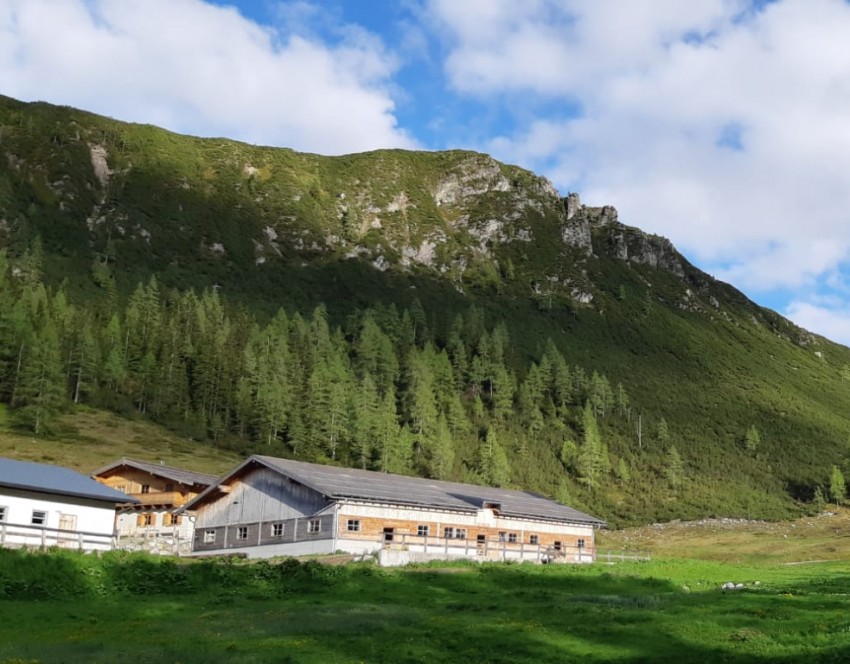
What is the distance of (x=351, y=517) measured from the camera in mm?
56500

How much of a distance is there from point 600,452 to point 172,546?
322ft

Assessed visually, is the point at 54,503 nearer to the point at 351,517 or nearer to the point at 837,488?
the point at 351,517

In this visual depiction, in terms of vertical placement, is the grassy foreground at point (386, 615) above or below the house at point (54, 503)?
below

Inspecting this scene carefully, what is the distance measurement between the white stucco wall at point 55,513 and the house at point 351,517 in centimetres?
911

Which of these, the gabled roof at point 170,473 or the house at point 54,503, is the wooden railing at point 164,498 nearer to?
the gabled roof at point 170,473

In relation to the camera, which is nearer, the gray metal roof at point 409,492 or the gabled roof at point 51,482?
the gabled roof at point 51,482

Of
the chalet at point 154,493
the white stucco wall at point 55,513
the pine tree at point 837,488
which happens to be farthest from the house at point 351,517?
the pine tree at point 837,488

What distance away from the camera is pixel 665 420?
570ft

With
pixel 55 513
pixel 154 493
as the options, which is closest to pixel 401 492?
pixel 55 513

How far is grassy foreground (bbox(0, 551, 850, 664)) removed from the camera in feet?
73.6

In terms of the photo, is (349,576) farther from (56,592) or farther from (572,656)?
(572,656)

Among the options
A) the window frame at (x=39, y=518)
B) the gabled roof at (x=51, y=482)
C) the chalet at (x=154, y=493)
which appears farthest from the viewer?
the chalet at (x=154, y=493)

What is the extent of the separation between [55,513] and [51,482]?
72.5 inches

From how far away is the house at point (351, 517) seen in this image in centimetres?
5597
